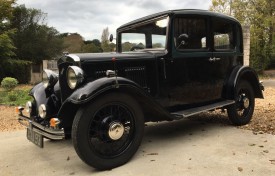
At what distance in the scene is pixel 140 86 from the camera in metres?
3.77

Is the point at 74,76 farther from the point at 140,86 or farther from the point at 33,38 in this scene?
the point at 33,38

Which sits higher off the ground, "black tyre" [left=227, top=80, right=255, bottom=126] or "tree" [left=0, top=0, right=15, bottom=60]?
"tree" [left=0, top=0, right=15, bottom=60]

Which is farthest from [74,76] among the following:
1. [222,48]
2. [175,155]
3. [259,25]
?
[259,25]

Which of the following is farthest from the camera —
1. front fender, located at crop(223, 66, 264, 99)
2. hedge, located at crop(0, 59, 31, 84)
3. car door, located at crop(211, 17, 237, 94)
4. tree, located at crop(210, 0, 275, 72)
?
tree, located at crop(210, 0, 275, 72)

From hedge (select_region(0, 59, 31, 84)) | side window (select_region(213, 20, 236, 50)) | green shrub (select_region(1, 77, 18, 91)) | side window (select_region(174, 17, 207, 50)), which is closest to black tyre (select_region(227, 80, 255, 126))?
side window (select_region(213, 20, 236, 50))

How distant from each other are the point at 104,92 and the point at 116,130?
1.56ft

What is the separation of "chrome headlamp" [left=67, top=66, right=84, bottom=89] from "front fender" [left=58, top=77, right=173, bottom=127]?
11cm

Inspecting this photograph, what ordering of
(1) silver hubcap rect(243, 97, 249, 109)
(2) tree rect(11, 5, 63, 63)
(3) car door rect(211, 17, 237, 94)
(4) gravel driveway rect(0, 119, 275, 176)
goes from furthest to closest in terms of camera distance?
(2) tree rect(11, 5, 63, 63) < (1) silver hubcap rect(243, 97, 249, 109) < (3) car door rect(211, 17, 237, 94) < (4) gravel driveway rect(0, 119, 275, 176)

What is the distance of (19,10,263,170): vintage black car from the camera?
11.4ft

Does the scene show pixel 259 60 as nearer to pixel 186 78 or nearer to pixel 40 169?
pixel 186 78

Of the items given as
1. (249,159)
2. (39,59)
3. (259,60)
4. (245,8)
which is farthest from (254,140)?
(39,59)

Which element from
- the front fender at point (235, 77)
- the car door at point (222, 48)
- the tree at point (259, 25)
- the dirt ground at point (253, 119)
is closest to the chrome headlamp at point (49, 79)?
the dirt ground at point (253, 119)

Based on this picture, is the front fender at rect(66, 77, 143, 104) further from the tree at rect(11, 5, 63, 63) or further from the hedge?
the tree at rect(11, 5, 63, 63)

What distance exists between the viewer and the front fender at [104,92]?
131 inches
